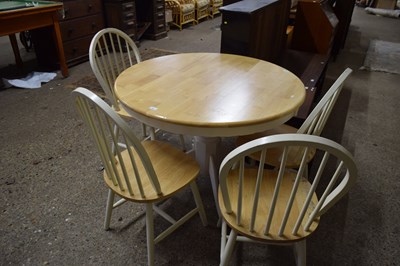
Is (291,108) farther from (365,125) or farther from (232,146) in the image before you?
(365,125)

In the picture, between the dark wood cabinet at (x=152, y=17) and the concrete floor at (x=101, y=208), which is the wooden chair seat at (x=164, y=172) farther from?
the dark wood cabinet at (x=152, y=17)

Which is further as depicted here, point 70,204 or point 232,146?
point 232,146

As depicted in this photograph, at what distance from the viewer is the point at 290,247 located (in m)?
1.42

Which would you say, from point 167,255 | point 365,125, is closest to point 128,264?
point 167,255

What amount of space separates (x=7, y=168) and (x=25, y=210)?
18.4 inches

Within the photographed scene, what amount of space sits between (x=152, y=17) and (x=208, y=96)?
12.6 feet

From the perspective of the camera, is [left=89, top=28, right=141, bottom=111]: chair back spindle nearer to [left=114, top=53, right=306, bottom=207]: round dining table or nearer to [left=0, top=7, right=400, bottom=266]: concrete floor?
[left=114, top=53, right=306, bottom=207]: round dining table

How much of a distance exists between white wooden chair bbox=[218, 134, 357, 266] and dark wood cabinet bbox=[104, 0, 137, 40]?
3.43m

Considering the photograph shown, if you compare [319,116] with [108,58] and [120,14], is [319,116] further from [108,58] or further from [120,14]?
[120,14]

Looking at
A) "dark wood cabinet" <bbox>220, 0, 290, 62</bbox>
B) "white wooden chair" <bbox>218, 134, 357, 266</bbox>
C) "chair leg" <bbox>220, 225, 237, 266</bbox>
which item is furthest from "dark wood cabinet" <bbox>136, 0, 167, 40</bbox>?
"chair leg" <bbox>220, 225, 237, 266</bbox>

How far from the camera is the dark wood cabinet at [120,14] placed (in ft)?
12.8

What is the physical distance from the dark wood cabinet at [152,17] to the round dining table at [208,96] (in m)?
3.22

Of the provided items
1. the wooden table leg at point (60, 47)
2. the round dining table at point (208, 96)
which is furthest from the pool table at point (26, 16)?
the round dining table at point (208, 96)

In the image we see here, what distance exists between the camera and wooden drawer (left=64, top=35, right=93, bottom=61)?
11.3 feet
